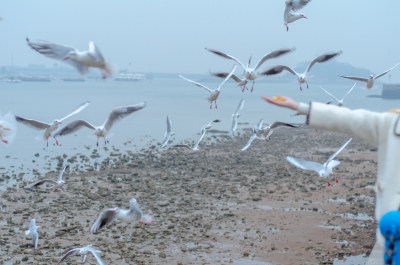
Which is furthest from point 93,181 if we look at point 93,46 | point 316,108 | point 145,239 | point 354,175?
point 316,108

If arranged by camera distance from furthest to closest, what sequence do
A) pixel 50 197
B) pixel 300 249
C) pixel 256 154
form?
pixel 256 154 → pixel 50 197 → pixel 300 249

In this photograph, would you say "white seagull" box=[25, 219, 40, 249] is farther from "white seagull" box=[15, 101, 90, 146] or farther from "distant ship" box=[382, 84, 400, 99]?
"distant ship" box=[382, 84, 400, 99]

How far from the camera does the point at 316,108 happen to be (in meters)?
2.95

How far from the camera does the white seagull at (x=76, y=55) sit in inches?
197

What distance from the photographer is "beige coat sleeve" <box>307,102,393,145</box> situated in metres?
2.81

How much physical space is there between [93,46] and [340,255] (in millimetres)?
5900

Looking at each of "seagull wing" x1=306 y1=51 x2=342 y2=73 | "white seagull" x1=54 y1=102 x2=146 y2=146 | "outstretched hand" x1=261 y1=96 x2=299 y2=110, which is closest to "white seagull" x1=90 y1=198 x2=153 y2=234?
"white seagull" x1=54 y1=102 x2=146 y2=146

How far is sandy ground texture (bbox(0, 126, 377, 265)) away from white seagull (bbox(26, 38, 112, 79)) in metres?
4.37

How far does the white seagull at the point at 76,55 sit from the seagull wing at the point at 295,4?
318 centimetres

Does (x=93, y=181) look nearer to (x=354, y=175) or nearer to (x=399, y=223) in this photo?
(x=354, y=175)

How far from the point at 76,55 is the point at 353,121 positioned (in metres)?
3.18

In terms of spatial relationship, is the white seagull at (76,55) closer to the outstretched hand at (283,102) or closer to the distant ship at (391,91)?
the outstretched hand at (283,102)

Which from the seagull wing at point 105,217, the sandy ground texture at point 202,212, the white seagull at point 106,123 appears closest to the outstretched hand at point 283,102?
the white seagull at point 106,123

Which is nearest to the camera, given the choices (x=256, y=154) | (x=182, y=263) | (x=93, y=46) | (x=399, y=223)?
(x=399, y=223)
